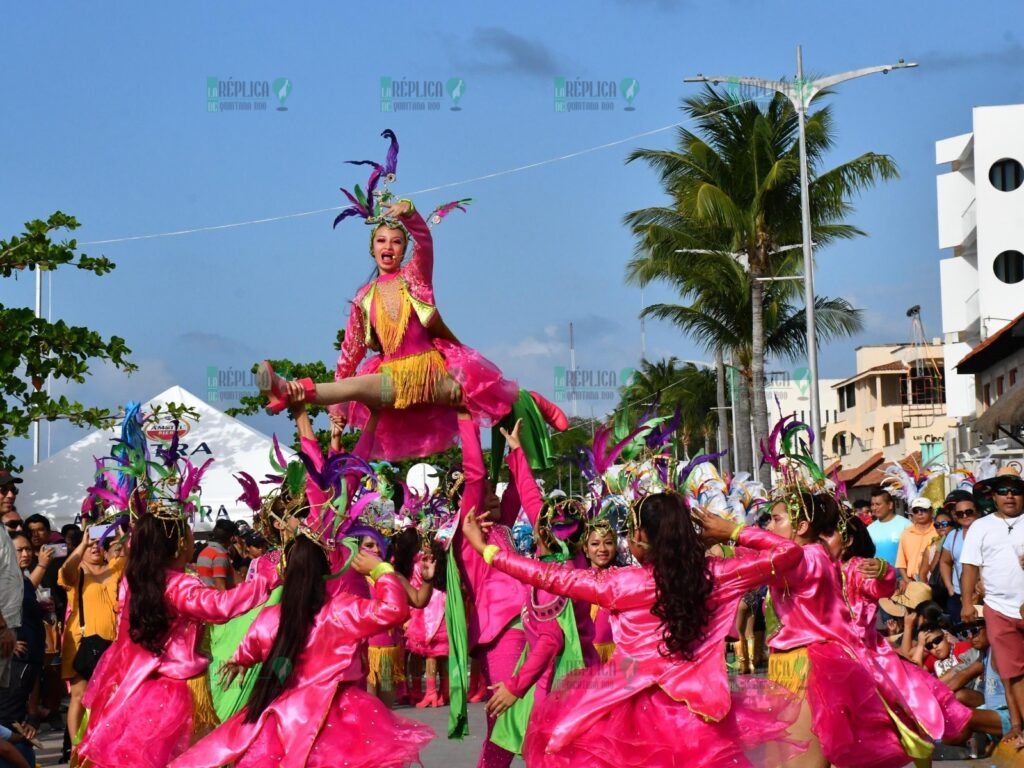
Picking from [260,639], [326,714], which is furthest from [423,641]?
[326,714]

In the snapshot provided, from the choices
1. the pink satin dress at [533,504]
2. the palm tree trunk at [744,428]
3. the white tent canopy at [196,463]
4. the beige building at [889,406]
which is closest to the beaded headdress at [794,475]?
the pink satin dress at [533,504]

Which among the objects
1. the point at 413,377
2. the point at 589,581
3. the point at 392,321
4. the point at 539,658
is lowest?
the point at 539,658

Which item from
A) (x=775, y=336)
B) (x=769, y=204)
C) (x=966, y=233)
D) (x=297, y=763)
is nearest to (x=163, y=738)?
(x=297, y=763)

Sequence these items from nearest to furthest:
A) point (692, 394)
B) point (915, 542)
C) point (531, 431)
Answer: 1. point (531, 431)
2. point (915, 542)
3. point (692, 394)

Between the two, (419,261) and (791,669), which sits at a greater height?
(419,261)

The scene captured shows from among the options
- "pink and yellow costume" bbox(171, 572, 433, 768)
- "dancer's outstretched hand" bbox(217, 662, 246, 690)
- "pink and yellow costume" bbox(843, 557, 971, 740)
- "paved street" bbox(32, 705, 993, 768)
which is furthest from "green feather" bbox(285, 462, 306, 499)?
"paved street" bbox(32, 705, 993, 768)

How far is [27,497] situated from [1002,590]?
11653 millimetres

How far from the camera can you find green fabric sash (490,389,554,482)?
8.19 meters

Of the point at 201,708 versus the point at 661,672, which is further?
the point at 201,708

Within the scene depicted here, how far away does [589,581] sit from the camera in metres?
6.42

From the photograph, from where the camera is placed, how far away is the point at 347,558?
687 cm

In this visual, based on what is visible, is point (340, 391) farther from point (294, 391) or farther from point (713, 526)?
point (713, 526)

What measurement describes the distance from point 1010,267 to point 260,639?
41.3 metres

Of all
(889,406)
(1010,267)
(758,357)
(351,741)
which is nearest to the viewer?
(351,741)
